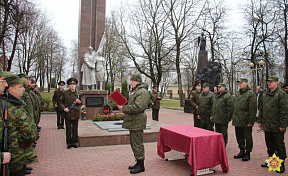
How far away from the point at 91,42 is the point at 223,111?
30.8ft

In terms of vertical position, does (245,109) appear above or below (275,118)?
above

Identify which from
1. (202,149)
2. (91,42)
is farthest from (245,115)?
(91,42)

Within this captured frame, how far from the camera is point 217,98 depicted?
647 cm

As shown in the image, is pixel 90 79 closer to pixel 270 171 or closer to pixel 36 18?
pixel 270 171

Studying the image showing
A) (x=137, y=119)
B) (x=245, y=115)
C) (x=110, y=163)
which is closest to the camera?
(x=137, y=119)

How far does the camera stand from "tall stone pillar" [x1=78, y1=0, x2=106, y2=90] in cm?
1316

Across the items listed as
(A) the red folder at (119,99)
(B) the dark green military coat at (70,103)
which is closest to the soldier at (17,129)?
(A) the red folder at (119,99)

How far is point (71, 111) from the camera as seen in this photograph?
688 cm

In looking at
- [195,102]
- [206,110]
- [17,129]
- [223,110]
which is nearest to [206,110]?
[206,110]

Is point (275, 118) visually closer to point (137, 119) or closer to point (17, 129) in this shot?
point (137, 119)

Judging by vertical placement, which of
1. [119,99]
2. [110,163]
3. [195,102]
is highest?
[119,99]

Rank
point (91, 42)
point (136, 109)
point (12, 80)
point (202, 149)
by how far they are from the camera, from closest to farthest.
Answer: point (12, 80)
point (202, 149)
point (136, 109)
point (91, 42)

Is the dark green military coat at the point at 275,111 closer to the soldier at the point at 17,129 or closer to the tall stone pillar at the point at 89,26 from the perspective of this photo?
the soldier at the point at 17,129

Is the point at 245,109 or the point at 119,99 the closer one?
the point at 119,99
